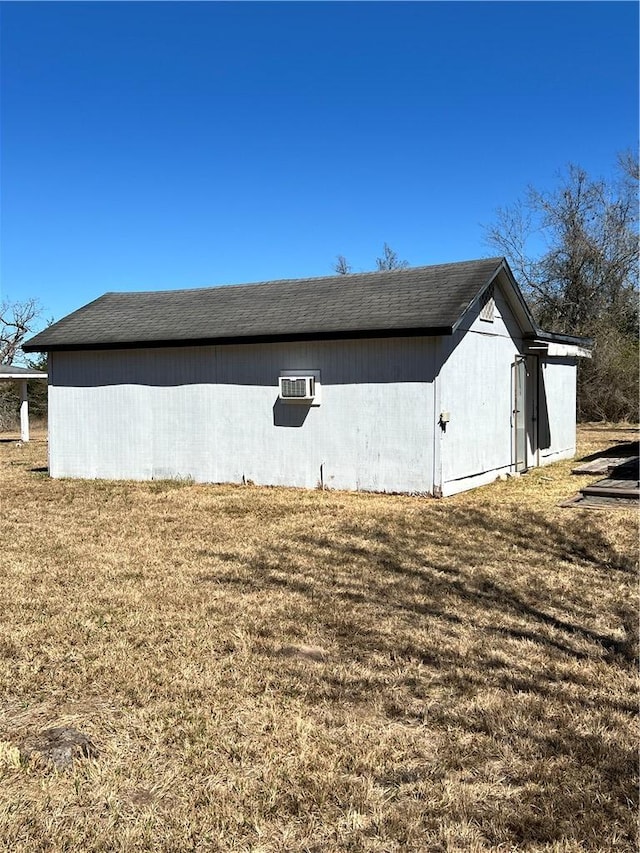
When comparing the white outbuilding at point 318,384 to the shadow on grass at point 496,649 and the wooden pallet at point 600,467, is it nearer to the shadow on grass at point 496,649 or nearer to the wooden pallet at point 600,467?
the wooden pallet at point 600,467

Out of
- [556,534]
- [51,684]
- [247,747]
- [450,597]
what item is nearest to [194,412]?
[556,534]

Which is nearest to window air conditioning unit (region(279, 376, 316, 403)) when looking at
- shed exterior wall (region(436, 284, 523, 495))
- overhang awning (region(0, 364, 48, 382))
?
shed exterior wall (region(436, 284, 523, 495))

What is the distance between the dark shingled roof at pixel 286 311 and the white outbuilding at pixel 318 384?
0.04m

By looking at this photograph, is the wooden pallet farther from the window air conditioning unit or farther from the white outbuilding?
the window air conditioning unit

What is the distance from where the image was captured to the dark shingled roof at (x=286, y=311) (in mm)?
10609

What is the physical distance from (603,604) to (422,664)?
185 cm

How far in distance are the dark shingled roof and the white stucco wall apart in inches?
11.9

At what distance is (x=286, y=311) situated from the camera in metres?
12.2

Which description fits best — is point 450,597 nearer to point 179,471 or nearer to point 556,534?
point 556,534

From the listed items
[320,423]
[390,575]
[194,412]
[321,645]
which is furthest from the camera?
[194,412]

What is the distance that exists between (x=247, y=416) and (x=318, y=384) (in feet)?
4.68

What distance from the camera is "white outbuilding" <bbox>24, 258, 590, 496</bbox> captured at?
416 inches

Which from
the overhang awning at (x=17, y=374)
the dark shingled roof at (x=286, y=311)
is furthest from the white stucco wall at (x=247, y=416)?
the overhang awning at (x=17, y=374)

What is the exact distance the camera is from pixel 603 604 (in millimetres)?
5277
